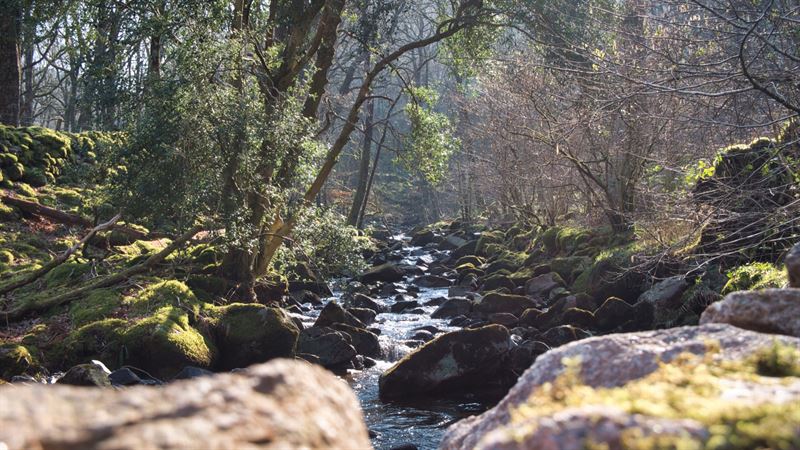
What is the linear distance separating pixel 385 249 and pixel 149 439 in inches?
1174

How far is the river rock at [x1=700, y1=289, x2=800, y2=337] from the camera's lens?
323cm

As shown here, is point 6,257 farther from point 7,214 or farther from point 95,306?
point 95,306

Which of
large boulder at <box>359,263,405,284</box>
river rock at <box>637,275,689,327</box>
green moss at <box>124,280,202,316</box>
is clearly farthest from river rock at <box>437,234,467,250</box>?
green moss at <box>124,280,202,316</box>

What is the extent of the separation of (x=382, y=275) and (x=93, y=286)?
1116cm

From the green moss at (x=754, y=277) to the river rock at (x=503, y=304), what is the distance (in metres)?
5.70

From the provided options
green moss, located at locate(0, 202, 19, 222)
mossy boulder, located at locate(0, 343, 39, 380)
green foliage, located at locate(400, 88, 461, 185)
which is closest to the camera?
mossy boulder, located at locate(0, 343, 39, 380)

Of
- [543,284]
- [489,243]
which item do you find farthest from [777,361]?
[489,243]

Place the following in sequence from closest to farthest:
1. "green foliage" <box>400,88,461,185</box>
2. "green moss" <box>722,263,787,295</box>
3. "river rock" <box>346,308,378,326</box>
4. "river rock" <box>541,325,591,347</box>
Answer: "green moss" <box>722,263,787,295</box>
"river rock" <box>541,325,591,347</box>
"river rock" <box>346,308,378,326</box>
"green foliage" <box>400,88,461,185</box>

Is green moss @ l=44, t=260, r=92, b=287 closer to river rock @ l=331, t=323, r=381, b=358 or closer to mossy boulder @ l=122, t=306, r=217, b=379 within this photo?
mossy boulder @ l=122, t=306, r=217, b=379

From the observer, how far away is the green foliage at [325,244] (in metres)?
14.5

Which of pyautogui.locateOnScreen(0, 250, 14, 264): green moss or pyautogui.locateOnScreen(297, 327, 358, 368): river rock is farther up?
pyautogui.locateOnScreen(0, 250, 14, 264): green moss

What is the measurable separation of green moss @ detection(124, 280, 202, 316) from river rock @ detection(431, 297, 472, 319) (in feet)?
20.3

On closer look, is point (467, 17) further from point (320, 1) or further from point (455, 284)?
point (455, 284)

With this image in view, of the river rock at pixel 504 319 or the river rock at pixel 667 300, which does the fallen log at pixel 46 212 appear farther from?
the river rock at pixel 667 300
